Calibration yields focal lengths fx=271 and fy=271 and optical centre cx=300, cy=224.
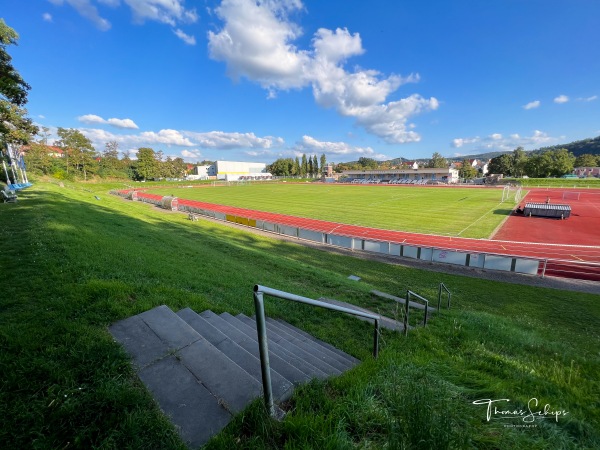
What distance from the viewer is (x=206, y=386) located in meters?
2.69

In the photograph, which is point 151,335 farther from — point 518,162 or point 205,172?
point 205,172

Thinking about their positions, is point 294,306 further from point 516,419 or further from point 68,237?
point 68,237

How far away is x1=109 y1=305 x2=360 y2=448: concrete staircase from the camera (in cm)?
238

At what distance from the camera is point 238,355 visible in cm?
351

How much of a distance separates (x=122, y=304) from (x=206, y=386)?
8.21ft

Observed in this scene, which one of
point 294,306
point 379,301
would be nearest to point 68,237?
point 294,306

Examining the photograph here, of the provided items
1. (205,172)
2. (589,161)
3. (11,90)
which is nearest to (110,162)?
(205,172)

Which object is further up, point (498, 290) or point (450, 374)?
point (450, 374)

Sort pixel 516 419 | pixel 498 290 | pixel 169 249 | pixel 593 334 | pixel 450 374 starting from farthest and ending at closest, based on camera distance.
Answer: pixel 498 290
pixel 169 249
pixel 593 334
pixel 450 374
pixel 516 419

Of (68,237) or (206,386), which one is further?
(68,237)

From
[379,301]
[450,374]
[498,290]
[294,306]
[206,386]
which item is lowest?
[498,290]

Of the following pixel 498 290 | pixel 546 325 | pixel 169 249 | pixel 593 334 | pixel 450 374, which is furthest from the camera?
pixel 498 290

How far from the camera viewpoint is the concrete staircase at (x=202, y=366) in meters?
2.38

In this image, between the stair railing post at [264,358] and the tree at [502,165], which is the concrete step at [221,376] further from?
the tree at [502,165]
